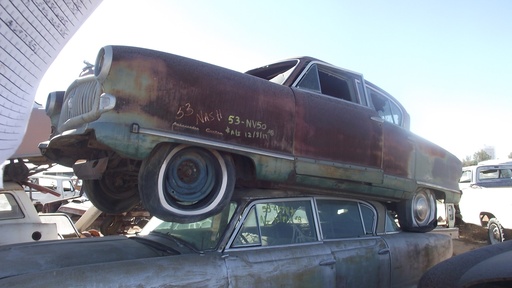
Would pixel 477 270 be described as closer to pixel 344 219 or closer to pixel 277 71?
pixel 344 219

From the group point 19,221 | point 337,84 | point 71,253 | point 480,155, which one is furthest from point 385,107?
point 480,155

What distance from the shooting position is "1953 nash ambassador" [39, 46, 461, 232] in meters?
3.00

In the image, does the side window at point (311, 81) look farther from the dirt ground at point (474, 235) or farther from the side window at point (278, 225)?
the dirt ground at point (474, 235)

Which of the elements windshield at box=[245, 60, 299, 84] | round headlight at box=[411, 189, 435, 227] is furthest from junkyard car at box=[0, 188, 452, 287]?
windshield at box=[245, 60, 299, 84]

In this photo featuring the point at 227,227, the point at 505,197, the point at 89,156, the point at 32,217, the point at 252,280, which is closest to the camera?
the point at 252,280

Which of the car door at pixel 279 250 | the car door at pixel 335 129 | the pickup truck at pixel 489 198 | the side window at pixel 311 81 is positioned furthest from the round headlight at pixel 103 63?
the pickup truck at pixel 489 198

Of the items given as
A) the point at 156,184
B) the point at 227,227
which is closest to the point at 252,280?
the point at 227,227

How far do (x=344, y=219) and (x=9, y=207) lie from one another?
15.2 ft

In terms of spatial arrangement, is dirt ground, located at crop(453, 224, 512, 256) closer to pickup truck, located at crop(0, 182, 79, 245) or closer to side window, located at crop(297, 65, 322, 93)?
side window, located at crop(297, 65, 322, 93)

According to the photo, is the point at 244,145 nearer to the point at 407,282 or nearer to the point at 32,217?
the point at 407,282

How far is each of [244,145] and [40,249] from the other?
1.72m

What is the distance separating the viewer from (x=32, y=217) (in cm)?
586

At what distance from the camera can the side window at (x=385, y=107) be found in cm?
498

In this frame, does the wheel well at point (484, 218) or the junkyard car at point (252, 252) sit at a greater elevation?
the wheel well at point (484, 218)
